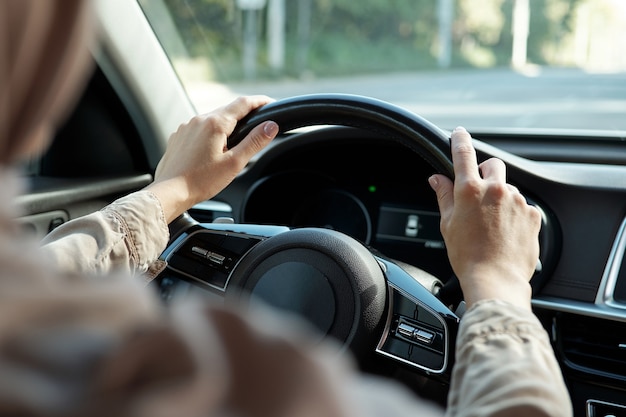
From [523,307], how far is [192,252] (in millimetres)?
953

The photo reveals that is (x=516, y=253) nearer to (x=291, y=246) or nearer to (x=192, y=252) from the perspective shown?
(x=291, y=246)

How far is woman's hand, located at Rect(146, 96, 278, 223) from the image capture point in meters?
1.58

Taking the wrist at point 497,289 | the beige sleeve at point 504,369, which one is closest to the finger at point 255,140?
the wrist at point 497,289

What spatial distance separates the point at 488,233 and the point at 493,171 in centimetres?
17

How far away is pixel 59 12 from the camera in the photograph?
54cm

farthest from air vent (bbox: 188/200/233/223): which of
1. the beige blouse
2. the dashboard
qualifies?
the beige blouse

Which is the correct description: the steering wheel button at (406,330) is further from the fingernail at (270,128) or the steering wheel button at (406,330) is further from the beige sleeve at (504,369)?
the beige sleeve at (504,369)

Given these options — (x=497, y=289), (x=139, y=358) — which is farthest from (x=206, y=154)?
(x=139, y=358)

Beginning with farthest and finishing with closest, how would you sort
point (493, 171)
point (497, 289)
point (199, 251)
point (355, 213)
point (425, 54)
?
point (425, 54) → point (355, 213) → point (199, 251) → point (493, 171) → point (497, 289)

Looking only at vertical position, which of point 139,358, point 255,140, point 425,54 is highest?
point 425,54

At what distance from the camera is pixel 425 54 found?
17688 millimetres

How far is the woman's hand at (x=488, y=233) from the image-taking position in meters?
1.10

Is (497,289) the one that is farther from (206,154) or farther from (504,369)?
(206,154)

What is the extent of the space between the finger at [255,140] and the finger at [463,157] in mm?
370
